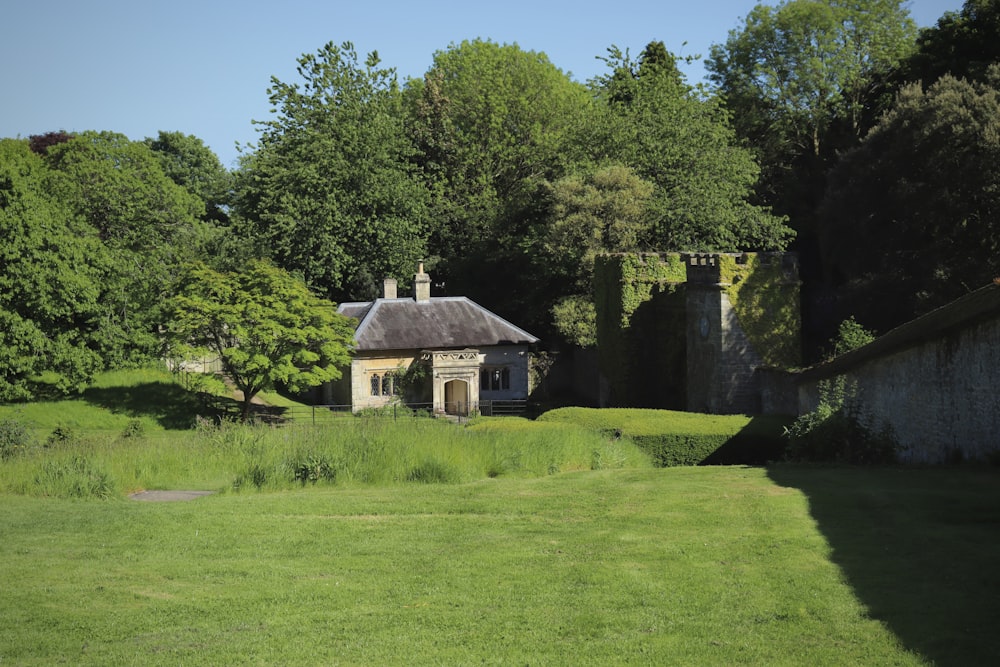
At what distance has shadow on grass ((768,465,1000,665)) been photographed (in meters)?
8.16

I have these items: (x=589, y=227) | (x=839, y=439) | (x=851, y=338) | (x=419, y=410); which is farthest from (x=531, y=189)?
(x=839, y=439)

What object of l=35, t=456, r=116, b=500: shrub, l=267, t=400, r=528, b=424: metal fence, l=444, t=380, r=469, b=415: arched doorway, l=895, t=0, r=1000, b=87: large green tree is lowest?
l=35, t=456, r=116, b=500: shrub

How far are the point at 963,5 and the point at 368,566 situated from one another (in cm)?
3711

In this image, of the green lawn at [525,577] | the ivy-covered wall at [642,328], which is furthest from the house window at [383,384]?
the green lawn at [525,577]

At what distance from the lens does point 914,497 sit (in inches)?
507

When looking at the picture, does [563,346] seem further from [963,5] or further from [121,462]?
[121,462]

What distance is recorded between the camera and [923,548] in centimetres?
1051

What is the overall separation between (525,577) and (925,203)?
2631 cm

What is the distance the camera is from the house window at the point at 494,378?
152ft

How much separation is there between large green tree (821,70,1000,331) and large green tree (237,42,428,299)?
23.3 metres

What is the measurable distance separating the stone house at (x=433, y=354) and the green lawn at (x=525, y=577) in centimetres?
2878

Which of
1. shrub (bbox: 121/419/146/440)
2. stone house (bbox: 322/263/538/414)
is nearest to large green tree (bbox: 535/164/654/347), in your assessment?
stone house (bbox: 322/263/538/414)

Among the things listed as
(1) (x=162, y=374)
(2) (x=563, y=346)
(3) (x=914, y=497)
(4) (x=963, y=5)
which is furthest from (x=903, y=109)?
(1) (x=162, y=374)

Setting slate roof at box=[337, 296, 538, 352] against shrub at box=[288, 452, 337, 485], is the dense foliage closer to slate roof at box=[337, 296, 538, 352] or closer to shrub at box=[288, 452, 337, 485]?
slate roof at box=[337, 296, 538, 352]
